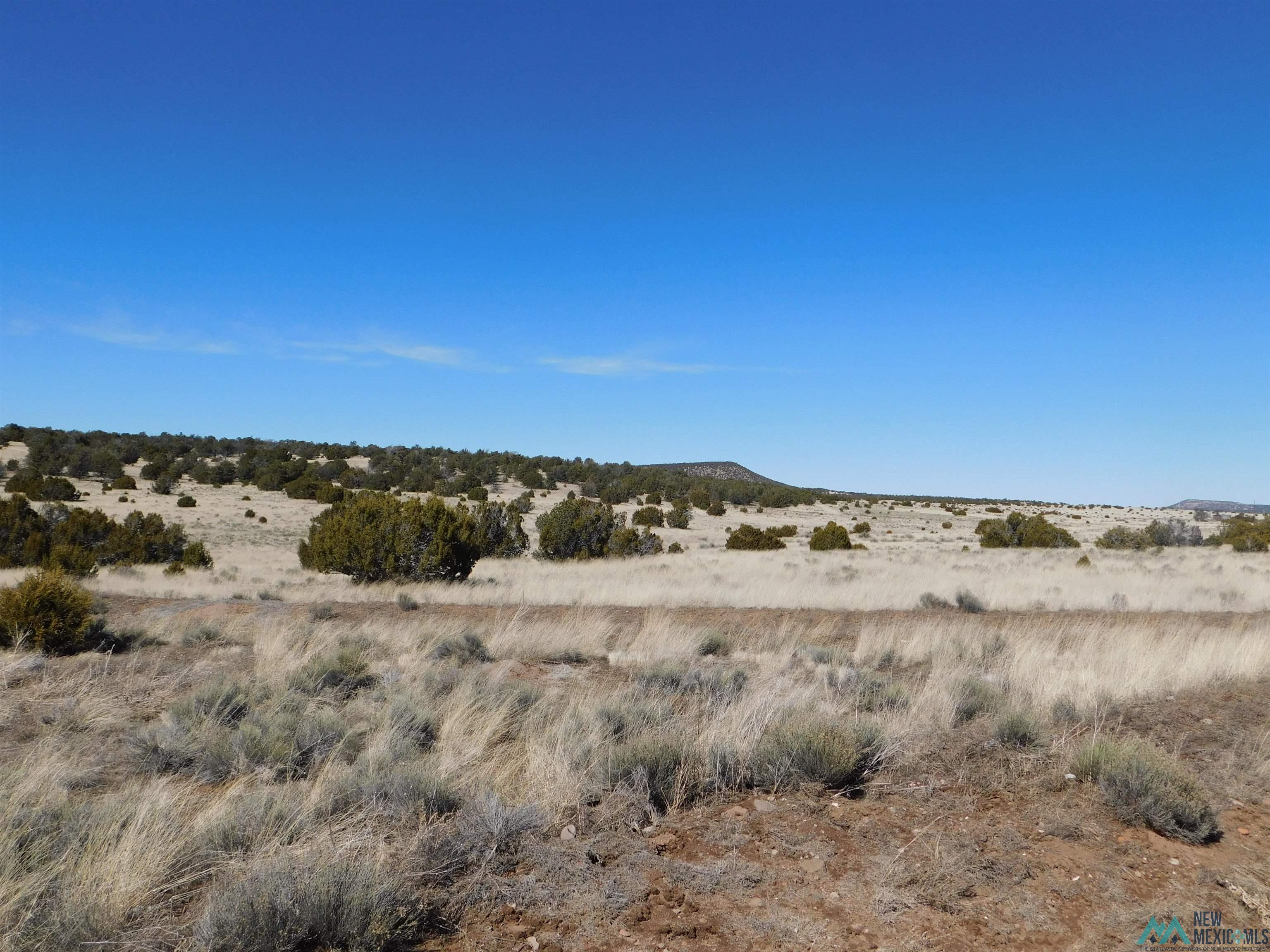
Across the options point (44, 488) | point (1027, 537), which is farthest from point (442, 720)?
point (44, 488)

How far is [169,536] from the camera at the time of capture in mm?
27484

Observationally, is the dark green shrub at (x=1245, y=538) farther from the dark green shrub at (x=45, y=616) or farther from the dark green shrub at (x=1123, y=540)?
the dark green shrub at (x=45, y=616)

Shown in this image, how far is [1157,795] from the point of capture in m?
4.60

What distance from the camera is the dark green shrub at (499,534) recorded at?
30.4 m

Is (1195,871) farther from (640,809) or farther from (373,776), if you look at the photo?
(373,776)

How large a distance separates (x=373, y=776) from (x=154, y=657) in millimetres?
6920

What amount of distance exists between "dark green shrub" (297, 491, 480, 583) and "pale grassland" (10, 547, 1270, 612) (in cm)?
70

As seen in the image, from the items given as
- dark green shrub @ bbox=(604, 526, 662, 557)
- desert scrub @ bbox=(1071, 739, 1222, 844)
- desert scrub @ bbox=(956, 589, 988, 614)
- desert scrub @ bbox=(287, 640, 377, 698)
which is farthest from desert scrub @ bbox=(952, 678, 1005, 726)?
dark green shrub @ bbox=(604, 526, 662, 557)

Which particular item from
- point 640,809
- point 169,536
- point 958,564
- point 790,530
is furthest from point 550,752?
point 790,530

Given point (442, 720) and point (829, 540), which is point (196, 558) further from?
point (829, 540)

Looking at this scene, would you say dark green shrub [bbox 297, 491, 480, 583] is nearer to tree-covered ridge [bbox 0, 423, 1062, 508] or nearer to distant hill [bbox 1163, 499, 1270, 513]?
tree-covered ridge [bbox 0, 423, 1062, 508]

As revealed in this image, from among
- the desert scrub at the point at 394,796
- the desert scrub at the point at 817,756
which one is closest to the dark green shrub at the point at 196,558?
the desert scrub at the point at 394,796

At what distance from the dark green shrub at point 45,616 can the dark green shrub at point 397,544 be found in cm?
998

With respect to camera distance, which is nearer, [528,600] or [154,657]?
[154,657]
